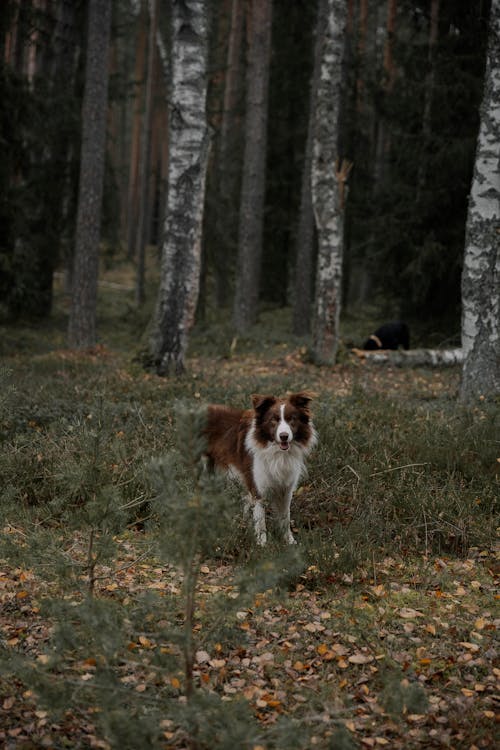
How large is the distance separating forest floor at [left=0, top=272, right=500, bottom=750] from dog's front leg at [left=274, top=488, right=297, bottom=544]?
0.21 metres

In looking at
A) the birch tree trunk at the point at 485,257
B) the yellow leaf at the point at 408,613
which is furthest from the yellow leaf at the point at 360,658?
the birch tree trunk at the point at 485,257

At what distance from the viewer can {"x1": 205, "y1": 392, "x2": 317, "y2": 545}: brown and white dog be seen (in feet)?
21.1

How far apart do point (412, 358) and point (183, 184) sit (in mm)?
5776

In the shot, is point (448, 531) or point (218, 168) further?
point (218, 168)

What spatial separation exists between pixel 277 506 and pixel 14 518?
7.50ft

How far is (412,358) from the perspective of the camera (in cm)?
1462

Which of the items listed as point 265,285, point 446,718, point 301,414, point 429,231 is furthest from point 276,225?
point 446,718

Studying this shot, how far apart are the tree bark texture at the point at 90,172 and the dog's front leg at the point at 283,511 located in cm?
1013

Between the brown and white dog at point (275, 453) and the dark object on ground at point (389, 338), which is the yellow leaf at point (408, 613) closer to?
the brown and white dog at point (275, 453)

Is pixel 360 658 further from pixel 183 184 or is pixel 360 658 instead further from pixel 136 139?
pixel 136 139

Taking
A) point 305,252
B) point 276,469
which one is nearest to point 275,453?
point 276,469

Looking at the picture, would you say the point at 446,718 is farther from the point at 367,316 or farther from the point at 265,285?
the point at 265,285

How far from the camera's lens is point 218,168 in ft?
74.7

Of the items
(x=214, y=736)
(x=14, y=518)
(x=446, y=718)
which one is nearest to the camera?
(x=214, y=736)
